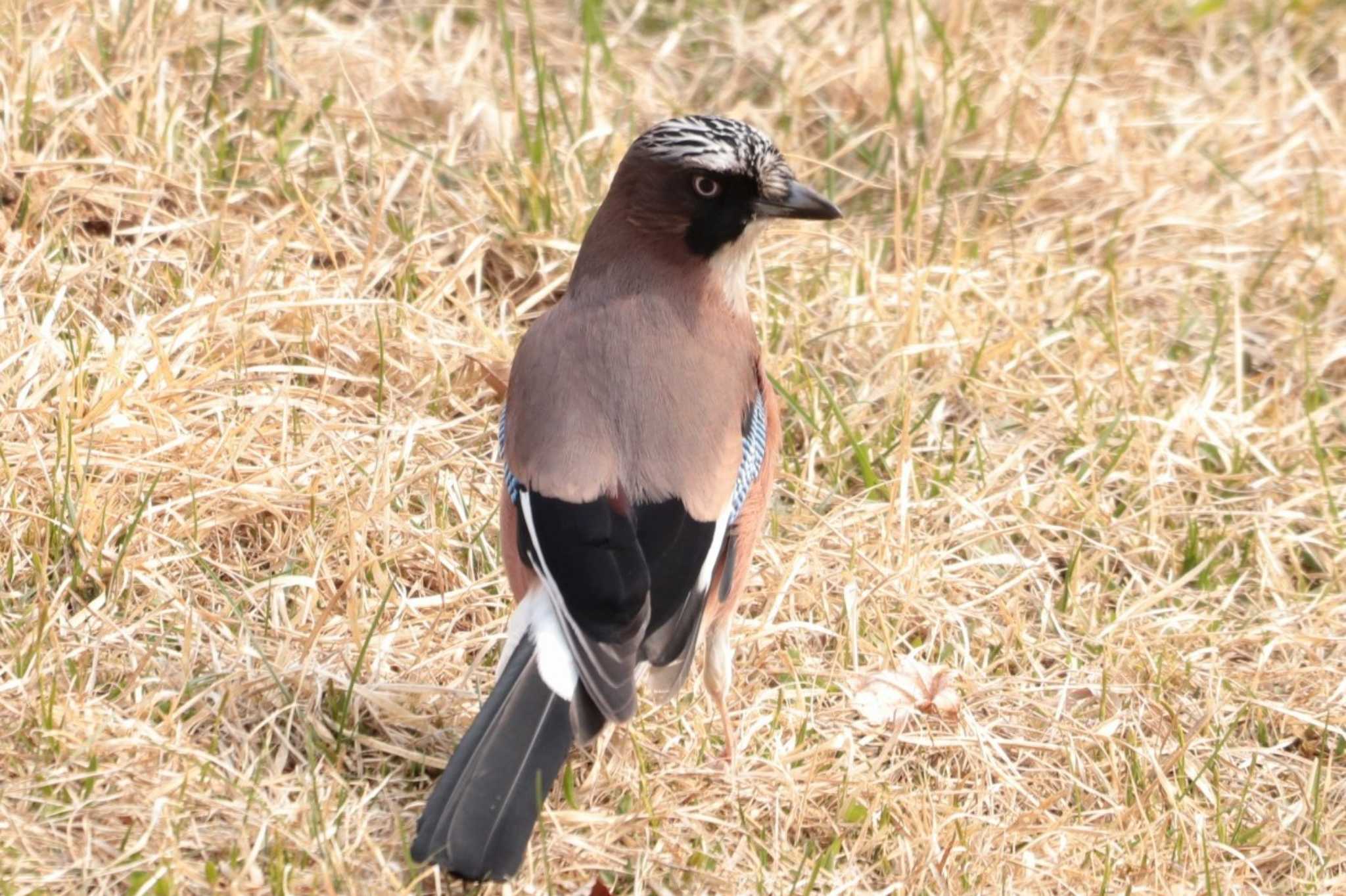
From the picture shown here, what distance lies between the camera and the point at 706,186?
459 centimetres

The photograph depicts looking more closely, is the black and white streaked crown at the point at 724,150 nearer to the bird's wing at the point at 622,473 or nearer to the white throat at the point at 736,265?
the white throat at the point at 736,265

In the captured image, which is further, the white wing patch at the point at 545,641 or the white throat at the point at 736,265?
the white throat at the point at 736,265

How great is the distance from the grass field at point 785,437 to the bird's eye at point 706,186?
1010mm

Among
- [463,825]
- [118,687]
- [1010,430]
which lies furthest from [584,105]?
[463,825]

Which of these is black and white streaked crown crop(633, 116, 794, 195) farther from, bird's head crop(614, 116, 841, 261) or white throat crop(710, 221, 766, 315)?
white throat crop(710, 221, 766, 315)

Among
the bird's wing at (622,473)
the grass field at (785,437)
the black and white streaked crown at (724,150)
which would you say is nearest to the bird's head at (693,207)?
the black and white streaked crown at (724,150)

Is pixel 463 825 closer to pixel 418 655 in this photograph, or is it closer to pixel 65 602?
pixel 418 655

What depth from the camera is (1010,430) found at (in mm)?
5676

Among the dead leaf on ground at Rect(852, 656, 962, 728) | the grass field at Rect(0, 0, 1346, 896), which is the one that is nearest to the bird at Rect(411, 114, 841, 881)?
the grass field at Rect(0, 0, 1346, 896)

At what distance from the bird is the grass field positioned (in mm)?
265

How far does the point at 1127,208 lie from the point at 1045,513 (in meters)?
1.80

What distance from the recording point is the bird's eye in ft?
15.0

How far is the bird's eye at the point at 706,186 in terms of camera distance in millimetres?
4574

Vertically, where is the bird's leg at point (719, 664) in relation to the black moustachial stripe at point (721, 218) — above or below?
below
